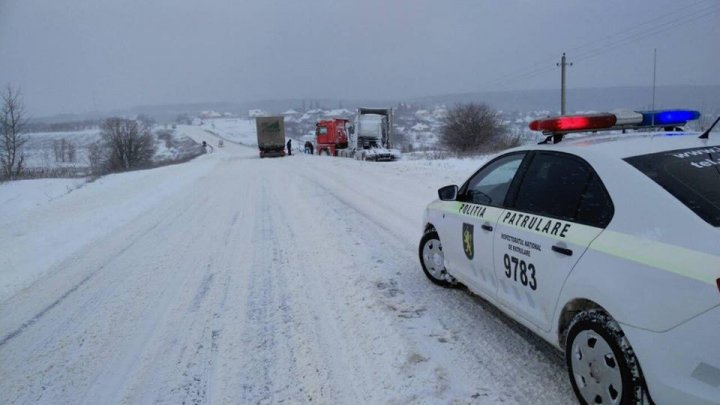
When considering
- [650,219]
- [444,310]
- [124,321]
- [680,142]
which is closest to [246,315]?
[124,321]

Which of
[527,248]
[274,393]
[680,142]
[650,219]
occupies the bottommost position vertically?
[274,393]

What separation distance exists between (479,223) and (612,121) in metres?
1.29

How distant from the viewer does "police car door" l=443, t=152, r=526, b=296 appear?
390cm

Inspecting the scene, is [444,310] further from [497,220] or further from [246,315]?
[246,315]

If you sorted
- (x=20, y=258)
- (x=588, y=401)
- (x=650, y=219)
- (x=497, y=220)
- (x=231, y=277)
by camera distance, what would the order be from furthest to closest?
1. (x=20, y=258)
2. (x=231, y=277)
3. (x=497, y=220)
4. (x=588, y=401)
5. (x=650, y=219)

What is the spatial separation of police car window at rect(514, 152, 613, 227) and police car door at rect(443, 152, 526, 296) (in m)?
0.29

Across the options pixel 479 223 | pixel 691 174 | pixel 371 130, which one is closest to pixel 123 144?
pixel 371 130

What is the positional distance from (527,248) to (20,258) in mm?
7814

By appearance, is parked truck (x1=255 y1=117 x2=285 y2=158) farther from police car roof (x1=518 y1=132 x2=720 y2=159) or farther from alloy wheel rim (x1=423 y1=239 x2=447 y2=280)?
police car roof (x1=518 y1=132 x2=720 y2=159)

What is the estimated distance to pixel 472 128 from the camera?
1473 inches

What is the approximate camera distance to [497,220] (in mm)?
3775

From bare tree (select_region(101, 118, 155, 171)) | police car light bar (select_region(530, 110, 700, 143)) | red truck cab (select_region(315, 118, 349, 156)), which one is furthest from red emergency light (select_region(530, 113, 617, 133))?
bare tree (select_region(101, 118, 155, 171))

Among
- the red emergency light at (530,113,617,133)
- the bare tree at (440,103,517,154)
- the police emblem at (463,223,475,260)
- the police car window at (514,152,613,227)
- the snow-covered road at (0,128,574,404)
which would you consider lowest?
the snow-covered road at (0,128,574,404)

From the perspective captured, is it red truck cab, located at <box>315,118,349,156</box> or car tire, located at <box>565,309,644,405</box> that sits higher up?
red truck cab, located at <box>315,118,349,156</box>
